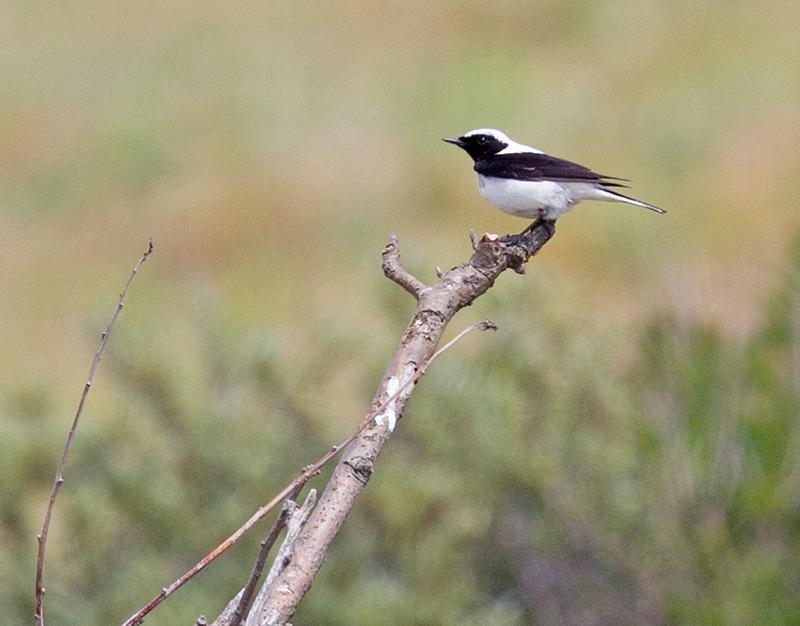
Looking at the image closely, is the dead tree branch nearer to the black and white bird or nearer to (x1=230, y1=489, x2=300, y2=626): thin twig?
(x1=230, y1=489, x2=300, y2=626): thin twig

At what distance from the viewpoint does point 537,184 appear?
398 cm

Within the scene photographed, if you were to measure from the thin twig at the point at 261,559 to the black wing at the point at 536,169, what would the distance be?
2.34 meters

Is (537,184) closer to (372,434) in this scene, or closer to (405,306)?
(372,434)

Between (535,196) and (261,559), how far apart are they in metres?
2.34

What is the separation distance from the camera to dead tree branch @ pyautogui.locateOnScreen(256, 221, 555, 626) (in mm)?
1806

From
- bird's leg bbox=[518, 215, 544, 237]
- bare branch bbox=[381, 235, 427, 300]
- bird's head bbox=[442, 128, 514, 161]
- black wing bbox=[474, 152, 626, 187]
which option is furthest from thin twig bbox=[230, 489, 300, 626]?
bird's head bbox=[442, 128, 514, 161]

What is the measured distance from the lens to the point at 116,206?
15.0m

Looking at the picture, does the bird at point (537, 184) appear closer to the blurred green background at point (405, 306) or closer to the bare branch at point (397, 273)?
the bare branch at point (397, 273)

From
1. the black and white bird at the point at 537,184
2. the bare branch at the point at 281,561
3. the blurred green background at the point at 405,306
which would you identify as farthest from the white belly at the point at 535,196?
the bare branch at the point at 281,561

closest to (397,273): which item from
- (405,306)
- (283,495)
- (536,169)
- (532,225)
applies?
(283,495)

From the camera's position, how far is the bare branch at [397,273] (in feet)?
7.46

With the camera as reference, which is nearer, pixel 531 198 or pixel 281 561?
pixel 281 561

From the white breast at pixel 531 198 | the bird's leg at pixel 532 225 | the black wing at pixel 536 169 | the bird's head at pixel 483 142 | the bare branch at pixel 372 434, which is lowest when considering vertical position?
the bare branch at pixel 372 434

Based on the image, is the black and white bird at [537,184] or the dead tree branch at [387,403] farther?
the black and white bird at [537,184]
